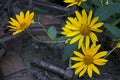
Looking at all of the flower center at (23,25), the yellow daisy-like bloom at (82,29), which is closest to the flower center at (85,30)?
the yellow daisy-like bloom at (82,29)

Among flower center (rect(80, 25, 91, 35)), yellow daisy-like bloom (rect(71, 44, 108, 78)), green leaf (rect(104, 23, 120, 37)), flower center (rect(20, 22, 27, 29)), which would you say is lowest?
yellow daisy-like bloom (rect(71, 44, 108, 78))

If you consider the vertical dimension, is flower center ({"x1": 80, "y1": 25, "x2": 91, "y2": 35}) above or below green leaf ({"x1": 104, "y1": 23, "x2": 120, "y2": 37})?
above

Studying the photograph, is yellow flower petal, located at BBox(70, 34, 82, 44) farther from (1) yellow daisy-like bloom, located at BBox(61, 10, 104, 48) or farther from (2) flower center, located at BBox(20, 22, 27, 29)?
(2) flower center, located at BBox(20, 22, 27, 29)

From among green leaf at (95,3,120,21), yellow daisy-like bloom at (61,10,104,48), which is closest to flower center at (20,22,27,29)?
yellow daisy-like bloom at (61,10,104,48)

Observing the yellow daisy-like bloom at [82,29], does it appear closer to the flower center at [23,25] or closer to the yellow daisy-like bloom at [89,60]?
the yellow daisy-like bloom at [89,60]

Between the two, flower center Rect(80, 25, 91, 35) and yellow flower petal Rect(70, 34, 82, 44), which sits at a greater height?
flower center Rect(80, 25, 91, 35)

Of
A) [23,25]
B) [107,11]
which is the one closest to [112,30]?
[107,11]

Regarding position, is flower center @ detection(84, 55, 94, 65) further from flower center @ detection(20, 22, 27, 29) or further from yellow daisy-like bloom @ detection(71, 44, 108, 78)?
flower center @ detection(20, 22, 27, 29)

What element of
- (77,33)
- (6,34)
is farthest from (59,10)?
(77,33)

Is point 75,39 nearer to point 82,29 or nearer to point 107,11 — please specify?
point 82,29

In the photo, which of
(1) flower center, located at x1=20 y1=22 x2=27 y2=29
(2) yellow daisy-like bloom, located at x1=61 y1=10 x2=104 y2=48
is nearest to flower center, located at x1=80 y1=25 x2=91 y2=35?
(2) yellow daisy-like bloom, located at x1=61 y1=10 x2=104 y2=48
